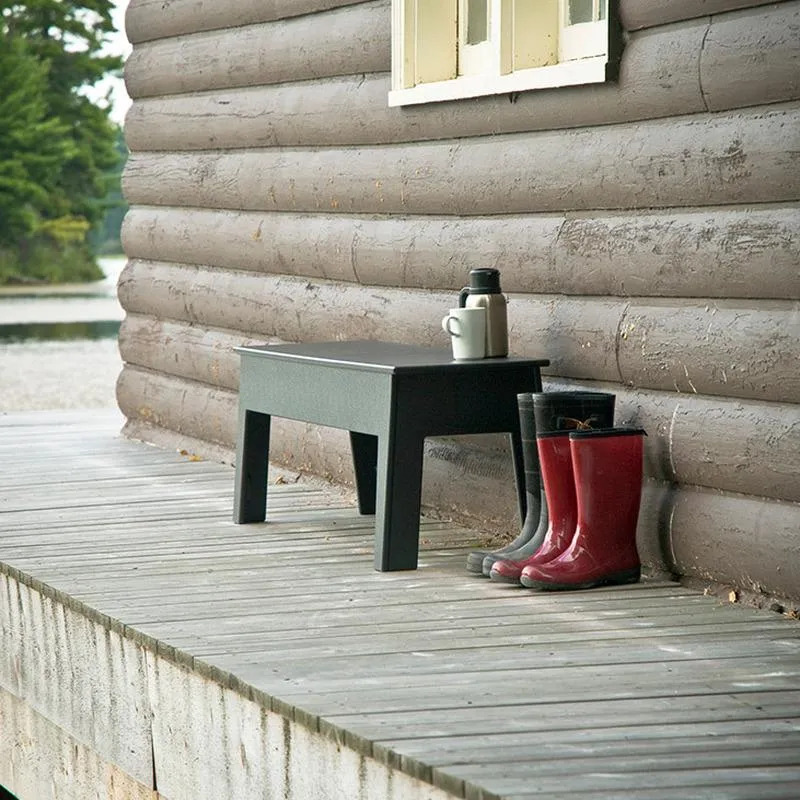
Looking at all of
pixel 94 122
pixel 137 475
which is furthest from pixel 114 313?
pixel 137 475

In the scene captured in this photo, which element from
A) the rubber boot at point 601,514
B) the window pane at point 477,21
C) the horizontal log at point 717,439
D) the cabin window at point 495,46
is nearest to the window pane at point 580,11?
the cabin window at point 495,46

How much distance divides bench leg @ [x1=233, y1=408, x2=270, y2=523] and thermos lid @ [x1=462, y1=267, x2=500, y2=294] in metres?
1.01

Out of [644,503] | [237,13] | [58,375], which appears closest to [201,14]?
[237,13]

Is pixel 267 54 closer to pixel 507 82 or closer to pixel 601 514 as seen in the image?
pixel 507 82

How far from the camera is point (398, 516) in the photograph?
16.0 ft

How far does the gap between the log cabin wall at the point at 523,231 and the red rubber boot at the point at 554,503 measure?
11.2 inches

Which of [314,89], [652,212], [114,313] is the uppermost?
[314,89]

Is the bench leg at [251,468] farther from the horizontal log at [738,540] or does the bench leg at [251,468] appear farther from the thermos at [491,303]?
the horizontal log at [738,540]

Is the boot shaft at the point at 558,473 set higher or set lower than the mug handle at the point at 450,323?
lower

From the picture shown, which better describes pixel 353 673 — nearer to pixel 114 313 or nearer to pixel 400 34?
pixel 400 34

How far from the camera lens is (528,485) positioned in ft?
15.8

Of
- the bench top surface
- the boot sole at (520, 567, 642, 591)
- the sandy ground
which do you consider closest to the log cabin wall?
the boot sole at (520, 567, 642, 591)

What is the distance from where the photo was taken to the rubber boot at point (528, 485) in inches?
186

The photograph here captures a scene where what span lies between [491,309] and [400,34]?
1.34 m
